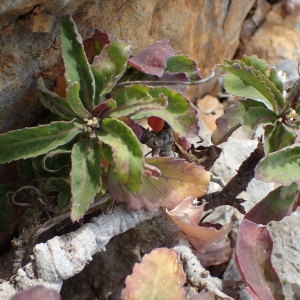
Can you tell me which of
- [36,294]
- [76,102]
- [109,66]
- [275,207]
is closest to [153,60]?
[109,66]

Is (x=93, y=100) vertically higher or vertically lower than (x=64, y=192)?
higher

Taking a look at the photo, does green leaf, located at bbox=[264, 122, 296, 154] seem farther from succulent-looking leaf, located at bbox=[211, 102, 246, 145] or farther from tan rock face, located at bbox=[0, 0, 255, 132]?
tan rock face, located at bbox=[0, 0, 255, 132]

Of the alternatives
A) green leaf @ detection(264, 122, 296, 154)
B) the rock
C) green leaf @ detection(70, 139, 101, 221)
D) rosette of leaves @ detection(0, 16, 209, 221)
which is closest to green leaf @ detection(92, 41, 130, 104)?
rosette of leaves @ detection(0, 16, 209, 221)

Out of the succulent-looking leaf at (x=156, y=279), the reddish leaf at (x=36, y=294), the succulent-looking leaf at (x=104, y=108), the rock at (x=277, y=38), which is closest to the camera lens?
the reddish leaf at (x=36, y=294)

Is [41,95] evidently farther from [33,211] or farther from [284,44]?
[284,44]

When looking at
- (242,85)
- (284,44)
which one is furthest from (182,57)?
(284,44)

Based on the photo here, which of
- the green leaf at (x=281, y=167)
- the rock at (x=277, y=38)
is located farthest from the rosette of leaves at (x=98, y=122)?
the rock at (x=277, y=38)

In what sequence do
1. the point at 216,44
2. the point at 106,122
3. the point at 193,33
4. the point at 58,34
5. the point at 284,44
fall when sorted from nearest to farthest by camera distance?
the point at 106,122 < the point at 58,34 < the point at 193,33 < the point at 216,44 < the point at 284,44

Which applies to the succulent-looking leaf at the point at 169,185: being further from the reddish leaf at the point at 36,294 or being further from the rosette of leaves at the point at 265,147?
the reddish leaf at the point at 36,294
